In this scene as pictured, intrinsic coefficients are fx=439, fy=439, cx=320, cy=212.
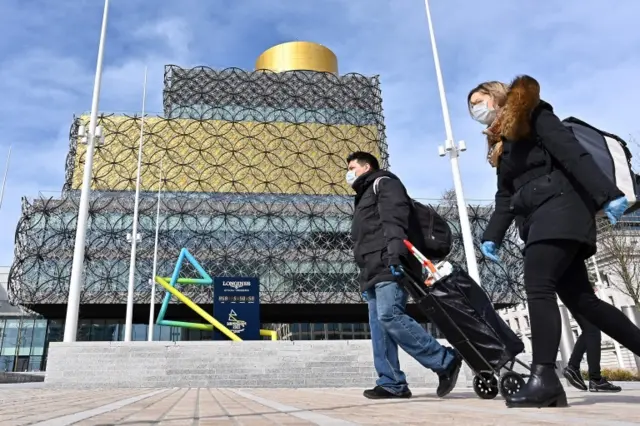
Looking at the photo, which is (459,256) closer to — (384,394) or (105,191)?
(105,191)

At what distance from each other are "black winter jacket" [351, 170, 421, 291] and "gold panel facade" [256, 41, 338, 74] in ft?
198

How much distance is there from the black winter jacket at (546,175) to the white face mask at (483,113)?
29 cm

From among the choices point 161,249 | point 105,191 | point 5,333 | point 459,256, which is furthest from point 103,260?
point 459,256

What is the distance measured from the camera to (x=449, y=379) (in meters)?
3.46

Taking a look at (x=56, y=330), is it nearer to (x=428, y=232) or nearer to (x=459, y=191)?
(x=459, y=191)

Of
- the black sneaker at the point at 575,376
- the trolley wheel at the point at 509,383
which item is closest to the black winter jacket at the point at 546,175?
the trolley wheel at the point at 509,383

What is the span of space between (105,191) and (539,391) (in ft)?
150

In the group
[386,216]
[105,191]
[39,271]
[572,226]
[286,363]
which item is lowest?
[286,363]

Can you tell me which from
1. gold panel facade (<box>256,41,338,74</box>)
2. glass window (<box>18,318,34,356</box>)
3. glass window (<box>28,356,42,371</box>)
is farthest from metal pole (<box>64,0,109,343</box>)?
gold panel facade (<box>256,41,338,74</box>)

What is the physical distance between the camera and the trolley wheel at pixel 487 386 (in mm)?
3119

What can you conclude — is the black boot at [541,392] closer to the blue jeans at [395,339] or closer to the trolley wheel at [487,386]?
the trolley wheel at [487,386]

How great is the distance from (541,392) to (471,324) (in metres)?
0.93

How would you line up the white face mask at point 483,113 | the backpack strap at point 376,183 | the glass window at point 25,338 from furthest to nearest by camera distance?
the glass window at point 25,338
the backpack strap at point 376,183
the white face mask at point 483,113

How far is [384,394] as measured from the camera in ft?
11.8
